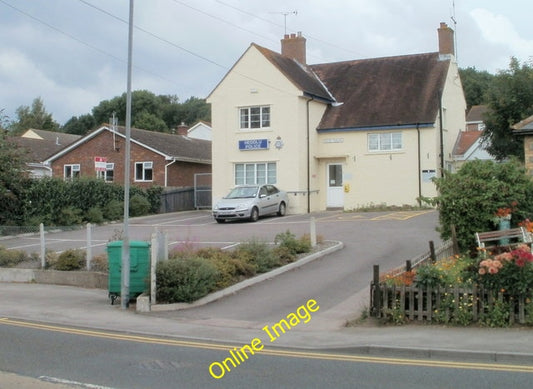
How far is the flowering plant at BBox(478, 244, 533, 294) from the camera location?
989 cm

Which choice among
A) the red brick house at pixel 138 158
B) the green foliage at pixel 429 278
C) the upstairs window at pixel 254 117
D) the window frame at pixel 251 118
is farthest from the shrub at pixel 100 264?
the red brick house at pixel 138 158

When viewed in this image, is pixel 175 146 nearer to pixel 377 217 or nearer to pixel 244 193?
pixel 244 193

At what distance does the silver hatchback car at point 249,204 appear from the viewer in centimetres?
2727

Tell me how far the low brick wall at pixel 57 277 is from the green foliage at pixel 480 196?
27.6 feet

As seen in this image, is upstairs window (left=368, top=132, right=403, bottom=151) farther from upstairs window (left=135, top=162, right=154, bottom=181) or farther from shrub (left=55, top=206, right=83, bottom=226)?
shrub (left=55, top=206, right=83, bottom=226)

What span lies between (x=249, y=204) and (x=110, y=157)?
51.6 feet

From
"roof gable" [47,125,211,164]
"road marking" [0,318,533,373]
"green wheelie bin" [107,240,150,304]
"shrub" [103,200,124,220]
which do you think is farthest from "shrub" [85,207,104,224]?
"road marking" [0,318,533,373]

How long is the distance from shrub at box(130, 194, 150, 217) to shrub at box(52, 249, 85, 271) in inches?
607

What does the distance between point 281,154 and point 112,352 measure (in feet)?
76.8

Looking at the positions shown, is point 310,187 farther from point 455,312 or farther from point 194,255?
point 455,312

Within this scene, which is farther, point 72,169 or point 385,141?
point 72,169

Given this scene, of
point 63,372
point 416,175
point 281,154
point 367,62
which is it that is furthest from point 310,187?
point 63,372

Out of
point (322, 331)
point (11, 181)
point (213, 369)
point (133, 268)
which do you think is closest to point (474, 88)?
point (11, 181)

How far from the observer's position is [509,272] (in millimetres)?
9977
